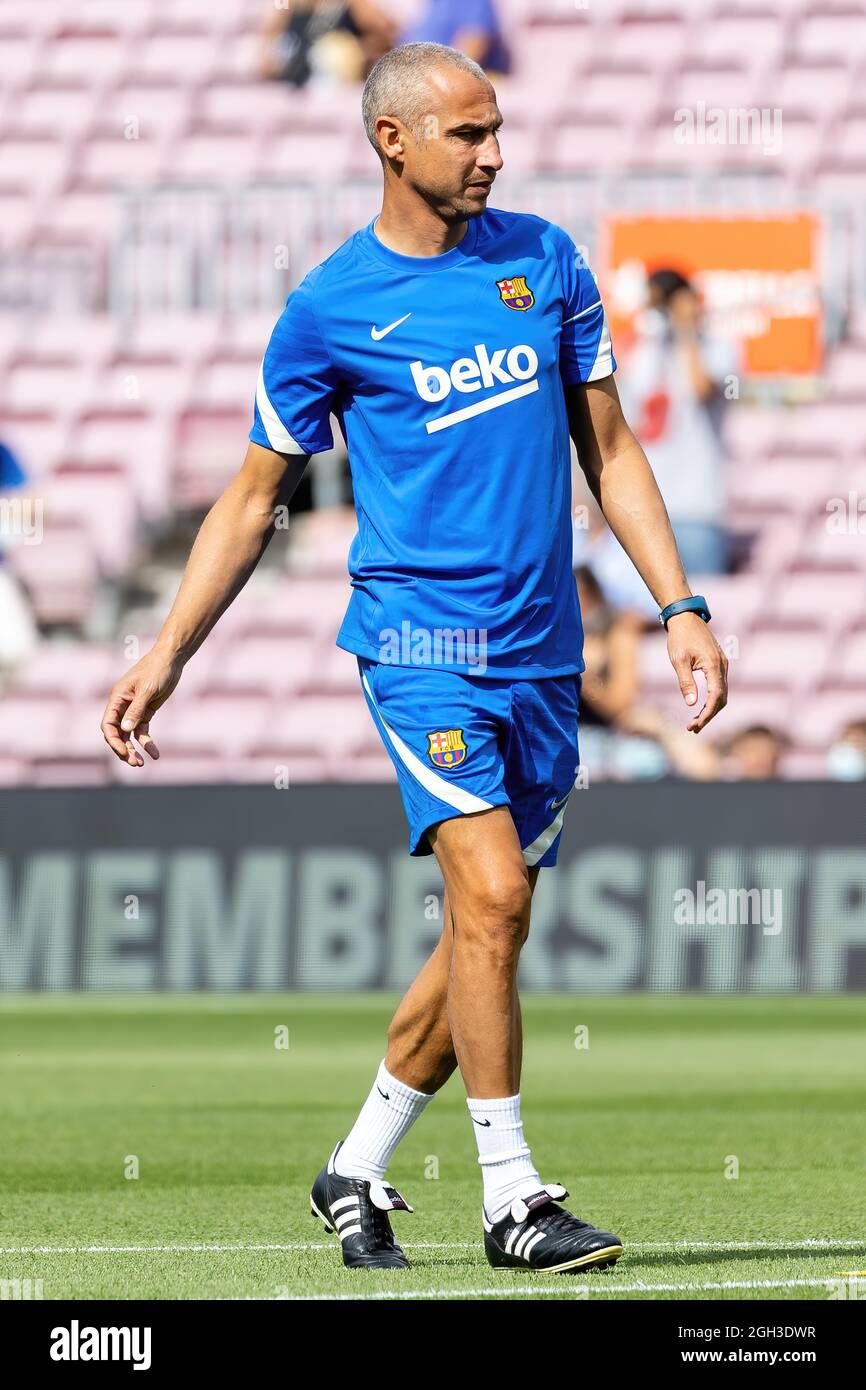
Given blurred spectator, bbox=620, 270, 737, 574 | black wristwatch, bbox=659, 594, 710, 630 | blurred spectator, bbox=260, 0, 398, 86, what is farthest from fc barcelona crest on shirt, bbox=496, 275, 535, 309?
blurred spectator, bbox=260, 0, 398, 86

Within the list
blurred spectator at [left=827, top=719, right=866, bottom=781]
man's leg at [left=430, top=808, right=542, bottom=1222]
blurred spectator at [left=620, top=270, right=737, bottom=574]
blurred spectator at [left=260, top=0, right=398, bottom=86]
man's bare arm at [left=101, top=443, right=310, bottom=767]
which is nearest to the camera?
man's leg at [left=430, top=808, right=542, bottom=1222]

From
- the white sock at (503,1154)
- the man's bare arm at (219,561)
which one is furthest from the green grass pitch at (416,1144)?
the man's bare arm at (219,561)

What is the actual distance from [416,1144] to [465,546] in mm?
3404

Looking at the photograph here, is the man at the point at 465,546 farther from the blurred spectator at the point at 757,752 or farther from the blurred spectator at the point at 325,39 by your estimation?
the blurred spectator at the point at 325,39

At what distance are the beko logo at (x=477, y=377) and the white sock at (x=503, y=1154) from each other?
1.36 meters

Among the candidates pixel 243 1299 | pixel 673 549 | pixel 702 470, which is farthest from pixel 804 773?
pixel 243 1299

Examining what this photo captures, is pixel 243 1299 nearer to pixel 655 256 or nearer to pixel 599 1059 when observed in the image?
pixel 599 1059

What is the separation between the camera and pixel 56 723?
58.9 ft

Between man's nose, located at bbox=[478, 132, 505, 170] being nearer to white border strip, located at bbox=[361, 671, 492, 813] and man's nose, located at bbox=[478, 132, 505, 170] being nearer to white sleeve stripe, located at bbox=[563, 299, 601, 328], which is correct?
white sleeve stripe, located at bbox=[563, 299, 601, 328]

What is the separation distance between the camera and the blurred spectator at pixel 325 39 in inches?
800

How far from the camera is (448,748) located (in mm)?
4879

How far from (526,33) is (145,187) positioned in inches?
147

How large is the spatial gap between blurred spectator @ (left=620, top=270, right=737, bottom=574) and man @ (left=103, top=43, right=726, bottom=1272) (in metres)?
12.2

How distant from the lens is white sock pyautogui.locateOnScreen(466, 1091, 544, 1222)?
4.84m
